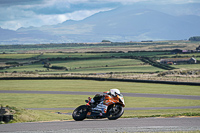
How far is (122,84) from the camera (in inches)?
2665

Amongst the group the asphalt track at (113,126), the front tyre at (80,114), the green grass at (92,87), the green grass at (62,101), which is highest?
the front tyre at (80,114)

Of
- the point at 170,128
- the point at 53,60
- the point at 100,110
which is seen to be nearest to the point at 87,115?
the point at 100,110

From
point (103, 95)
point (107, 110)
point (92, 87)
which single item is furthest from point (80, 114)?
point (92, 87)

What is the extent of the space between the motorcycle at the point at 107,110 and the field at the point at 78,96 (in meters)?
9.12

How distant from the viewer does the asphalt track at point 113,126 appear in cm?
1716

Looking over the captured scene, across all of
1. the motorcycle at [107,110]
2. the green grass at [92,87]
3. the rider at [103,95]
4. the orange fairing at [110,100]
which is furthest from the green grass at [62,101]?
the orange fairing at [110,100]

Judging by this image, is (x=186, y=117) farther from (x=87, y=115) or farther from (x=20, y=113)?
(x=20, y=113)

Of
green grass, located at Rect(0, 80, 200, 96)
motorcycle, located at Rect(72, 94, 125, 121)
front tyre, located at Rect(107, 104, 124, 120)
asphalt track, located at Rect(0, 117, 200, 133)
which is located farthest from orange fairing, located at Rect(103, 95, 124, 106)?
green grass, located at Rect(0, 80, 200, 96)

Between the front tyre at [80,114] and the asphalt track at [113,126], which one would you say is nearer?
the asphalt track at [113,126]

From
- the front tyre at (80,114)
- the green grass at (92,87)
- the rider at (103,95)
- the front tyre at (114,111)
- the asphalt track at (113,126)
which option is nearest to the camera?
the asphalt track at (113,126)

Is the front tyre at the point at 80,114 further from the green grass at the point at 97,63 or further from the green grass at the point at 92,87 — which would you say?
the green grass at the point at 97,63

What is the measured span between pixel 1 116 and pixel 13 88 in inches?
1646

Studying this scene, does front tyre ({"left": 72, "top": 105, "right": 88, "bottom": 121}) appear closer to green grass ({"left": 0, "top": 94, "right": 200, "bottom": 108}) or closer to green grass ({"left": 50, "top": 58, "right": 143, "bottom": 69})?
green grass ({"left": 0, "top": 94, "right": 200, "bottom": 108})

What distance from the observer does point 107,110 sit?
20328 millimetres
